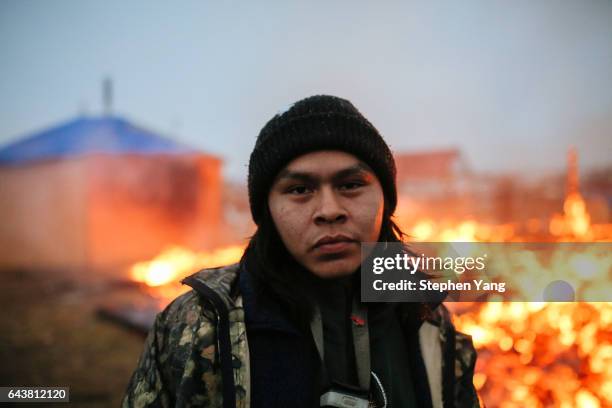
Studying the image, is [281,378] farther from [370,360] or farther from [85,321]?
[85,321]

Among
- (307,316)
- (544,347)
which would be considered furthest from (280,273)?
(544,347)

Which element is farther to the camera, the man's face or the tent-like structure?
the tent-like structure

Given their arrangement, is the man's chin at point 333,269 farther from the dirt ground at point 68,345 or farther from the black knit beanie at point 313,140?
the dirt ground at point 68,345

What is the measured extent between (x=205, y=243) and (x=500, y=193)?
13954mm

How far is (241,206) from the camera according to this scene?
26047 mm

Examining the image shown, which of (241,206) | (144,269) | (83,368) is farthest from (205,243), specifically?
(83,368)

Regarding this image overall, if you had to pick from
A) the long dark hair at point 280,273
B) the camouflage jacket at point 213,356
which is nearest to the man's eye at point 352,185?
the long dark hair at point 280,273

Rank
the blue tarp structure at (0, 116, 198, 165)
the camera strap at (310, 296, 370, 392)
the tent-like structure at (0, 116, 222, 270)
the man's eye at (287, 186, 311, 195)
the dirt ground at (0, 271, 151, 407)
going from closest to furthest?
1. the camera strap at (310, 296, 370, 392)
2. the man's eye at (287, 186, 311, 195)
3. the dirt ground at (0, 271, 151, 407)
4. the tent-like structure at (0, 116, 222, 270)
5. the blue tarp structure at (0, 116, 198, 165)

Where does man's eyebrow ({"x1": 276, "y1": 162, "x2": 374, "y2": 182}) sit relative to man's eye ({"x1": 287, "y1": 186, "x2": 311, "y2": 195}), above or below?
above

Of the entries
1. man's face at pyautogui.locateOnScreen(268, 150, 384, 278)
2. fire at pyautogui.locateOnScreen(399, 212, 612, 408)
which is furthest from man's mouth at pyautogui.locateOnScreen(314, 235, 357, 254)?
fire at pyautogui.locateOnScreen(399, 212, 612, 408)

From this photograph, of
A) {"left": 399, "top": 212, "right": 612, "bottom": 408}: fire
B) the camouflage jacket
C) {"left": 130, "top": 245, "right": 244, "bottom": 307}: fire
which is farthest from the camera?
{"left": 130, "top": 245, "right": 244, "bottom": 307}: fire

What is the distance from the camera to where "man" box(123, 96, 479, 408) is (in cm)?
148

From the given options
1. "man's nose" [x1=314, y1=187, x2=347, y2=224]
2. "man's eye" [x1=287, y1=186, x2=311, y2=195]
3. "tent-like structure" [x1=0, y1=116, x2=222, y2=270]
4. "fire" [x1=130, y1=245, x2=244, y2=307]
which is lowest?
"man's nose" [x1=314, y1=187, x2=347, y2=224]

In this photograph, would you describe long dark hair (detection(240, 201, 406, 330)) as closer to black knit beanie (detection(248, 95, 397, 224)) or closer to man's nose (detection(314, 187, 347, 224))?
black knit beanie (detection(248, 95, 397, 224))
